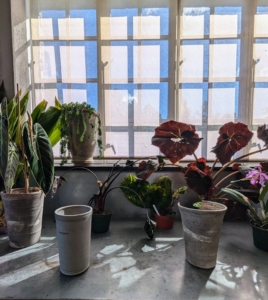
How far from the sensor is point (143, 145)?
154 cm

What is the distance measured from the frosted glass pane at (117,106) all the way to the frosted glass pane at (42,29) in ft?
1.94

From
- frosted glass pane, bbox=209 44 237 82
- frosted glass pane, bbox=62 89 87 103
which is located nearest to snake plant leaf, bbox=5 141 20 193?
frosted glass pane, bbox=62 89 87 103

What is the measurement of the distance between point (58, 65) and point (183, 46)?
3.04ft

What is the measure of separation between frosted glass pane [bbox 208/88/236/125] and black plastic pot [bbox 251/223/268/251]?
79 cm

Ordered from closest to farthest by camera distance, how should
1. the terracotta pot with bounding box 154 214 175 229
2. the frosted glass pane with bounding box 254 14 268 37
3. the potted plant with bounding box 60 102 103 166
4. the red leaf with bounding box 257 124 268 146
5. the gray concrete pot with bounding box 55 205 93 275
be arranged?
the gray concrete pot with bounding box 55 205 93 275 < the red leaf with bounding box 257 124 268 146 < the terracotta pot with bounding box 154 214 175 229 < the potted plant with bounding box 60 102 103 166 < the frosted glass pane with bounding box 254 14 268 37

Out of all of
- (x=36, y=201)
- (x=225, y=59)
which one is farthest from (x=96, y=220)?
(x=225, y=59)

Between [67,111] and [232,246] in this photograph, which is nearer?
[232,246]

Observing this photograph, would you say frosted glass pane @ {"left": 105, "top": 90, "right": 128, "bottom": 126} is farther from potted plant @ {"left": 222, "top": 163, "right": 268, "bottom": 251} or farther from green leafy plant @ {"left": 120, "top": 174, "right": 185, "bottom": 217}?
potted plant @ {"left": 222, "top": 163, "right": 268, "bottom": 251}

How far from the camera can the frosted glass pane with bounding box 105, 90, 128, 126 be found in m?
1.52

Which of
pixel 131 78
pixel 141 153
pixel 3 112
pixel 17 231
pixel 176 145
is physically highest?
pixel 131 78

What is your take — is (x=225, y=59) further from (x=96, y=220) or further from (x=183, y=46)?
(x=96, y=220)

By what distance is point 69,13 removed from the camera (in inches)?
58.5

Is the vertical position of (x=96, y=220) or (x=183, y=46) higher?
(x=183, y=46)

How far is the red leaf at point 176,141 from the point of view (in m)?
1.02
